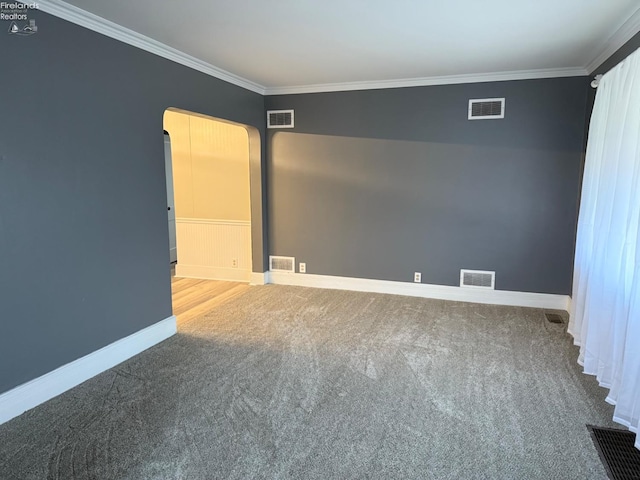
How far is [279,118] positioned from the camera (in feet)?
17.3

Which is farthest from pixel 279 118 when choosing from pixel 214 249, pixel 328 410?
pixel 328 410

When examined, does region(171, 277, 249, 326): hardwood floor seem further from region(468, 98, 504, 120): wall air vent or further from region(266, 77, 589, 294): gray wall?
region(468, 98, 504, 120): wall air vent

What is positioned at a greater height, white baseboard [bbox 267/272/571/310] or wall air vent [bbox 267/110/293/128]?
wall air vent [bbox 267/110/293/128]

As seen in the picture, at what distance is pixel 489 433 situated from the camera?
7.63 feet

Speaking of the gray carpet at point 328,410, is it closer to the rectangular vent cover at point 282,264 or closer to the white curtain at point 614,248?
the white curtain at point 614,248

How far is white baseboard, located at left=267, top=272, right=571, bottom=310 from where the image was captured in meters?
4.56

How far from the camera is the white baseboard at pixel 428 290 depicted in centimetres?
456

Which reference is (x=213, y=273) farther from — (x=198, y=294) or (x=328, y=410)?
(x=328, y=410)

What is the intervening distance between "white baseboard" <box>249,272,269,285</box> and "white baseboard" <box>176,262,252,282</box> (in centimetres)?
8

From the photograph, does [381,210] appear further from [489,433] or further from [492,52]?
[489,433]

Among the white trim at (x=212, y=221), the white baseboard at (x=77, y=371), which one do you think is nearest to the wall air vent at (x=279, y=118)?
the white trim at (x=212, y=221)

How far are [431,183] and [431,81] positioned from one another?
3.70 ft

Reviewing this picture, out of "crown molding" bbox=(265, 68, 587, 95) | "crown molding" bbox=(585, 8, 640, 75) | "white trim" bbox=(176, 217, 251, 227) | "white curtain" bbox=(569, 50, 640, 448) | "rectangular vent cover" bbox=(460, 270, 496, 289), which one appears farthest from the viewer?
"white trim" bbox=(176, 217, 251, 227)

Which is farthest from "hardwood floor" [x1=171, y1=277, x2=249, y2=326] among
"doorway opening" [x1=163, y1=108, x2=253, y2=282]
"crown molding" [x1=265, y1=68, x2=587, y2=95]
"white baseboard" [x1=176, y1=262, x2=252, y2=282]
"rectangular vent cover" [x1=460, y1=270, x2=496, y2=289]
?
"rectangular vent cover" [x1=460, y1=270, x2=496, y2=289]
